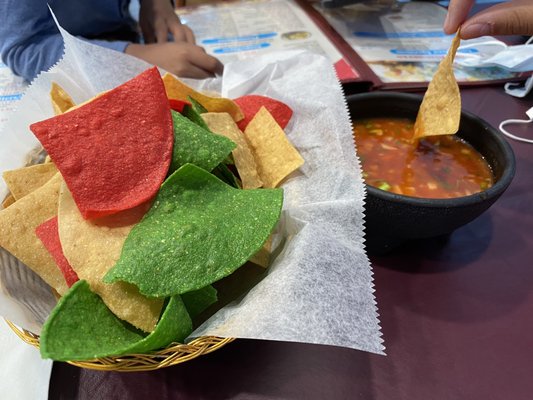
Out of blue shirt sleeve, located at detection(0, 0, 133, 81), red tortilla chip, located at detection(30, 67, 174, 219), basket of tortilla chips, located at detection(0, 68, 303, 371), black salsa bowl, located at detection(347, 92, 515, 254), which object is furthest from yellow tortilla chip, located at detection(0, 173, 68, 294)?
blue shirt sleeve, located at detection(0, 0, 133, 81)

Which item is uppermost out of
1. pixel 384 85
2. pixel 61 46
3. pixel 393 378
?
pixel 61 46

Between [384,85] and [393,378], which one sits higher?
[384,85]

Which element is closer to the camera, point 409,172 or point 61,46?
point 409,172

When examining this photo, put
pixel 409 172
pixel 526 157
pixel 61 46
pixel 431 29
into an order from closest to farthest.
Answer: pixel 409 172 < pixel 526 157 < pixel 61 46 < pixel 431 29

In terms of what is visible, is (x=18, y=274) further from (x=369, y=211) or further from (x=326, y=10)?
(x=326, y=10)

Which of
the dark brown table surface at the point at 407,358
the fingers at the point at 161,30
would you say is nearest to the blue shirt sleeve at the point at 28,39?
the fingers at the point at 161,30

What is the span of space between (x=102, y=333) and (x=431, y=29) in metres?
2.05

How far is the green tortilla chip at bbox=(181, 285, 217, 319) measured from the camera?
68 centimetres

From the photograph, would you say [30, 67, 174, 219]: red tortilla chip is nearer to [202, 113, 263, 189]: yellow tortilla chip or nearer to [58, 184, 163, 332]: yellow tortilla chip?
[58, 184, 163, 332]: yellow tortilla chip

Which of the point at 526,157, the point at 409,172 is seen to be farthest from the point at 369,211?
the point at 526,157

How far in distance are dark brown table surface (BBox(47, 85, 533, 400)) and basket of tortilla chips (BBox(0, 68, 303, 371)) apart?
Answer: 0.11 metres

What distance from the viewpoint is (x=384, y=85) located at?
1509mm

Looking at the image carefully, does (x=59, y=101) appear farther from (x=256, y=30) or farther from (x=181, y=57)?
(x=256, y=30)

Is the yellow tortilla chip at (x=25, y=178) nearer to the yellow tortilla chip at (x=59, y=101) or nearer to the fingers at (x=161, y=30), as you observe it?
the yellow tortilla chip at (x=59, y=101)
